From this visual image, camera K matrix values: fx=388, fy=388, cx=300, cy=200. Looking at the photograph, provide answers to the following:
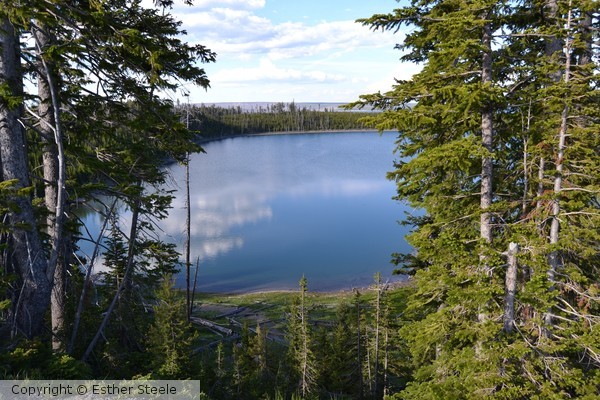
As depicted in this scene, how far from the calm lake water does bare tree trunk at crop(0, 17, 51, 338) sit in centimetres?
1544

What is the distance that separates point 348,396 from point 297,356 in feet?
12.1

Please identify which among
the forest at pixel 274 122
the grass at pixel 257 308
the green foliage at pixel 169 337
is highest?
the forest at pixel 274 122

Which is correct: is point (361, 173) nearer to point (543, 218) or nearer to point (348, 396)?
point (348, 396)

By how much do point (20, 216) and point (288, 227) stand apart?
39.6 m

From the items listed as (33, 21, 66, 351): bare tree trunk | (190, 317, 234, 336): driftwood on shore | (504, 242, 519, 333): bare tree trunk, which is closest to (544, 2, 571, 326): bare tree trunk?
(504, 242, 519, 333): bare tree trunk

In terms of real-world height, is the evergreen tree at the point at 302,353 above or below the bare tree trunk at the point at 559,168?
below

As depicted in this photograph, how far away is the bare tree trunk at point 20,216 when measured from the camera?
6875 millimetres

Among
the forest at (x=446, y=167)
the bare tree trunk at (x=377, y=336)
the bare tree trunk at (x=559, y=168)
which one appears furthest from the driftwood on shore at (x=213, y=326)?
the bare tree trunk at (x=559, y=168)

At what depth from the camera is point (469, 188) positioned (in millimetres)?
8469

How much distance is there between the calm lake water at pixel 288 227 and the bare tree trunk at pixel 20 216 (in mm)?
15444

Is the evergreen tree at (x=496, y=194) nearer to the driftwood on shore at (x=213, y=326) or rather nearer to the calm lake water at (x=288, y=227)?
the driftwood on shore at (x=213, y=326)

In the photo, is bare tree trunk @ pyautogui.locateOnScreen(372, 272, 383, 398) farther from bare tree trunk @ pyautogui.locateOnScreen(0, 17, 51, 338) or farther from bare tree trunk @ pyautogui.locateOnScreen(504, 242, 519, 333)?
bare tree trunk @ pyautogui.locateOnScreen(0, 17, 51, 338)

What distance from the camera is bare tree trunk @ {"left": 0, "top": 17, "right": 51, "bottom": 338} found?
6.88 metres

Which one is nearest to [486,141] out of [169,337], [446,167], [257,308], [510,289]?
[446,167]
